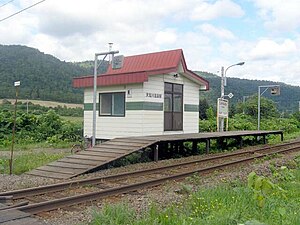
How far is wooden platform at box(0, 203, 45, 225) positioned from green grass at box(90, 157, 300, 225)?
0.79m

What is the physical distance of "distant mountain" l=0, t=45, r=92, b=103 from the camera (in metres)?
41.0

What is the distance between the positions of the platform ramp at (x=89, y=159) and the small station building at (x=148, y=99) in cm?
261

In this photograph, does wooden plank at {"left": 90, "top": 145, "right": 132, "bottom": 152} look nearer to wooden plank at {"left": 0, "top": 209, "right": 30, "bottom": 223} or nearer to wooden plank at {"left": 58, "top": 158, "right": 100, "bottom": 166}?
wooden plank at {"left": 58, "top": 158, "right": 100, "bottom": 166}

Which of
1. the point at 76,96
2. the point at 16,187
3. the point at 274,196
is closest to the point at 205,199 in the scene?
the point at 274,196

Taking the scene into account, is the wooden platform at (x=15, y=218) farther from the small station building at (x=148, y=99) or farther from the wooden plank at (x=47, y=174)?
the small station building at (x=148, y=99)

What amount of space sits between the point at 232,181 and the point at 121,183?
260 cm

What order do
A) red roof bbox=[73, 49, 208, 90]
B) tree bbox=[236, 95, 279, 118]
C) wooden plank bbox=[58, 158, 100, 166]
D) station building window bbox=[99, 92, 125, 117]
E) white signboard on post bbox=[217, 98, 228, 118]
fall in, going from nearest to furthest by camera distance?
wooden plank bbox=[58, 158, 100, 166]
red roof bbox=[73, 49, 208, 90]
station building window bbox=[99, 92, 125, 117]
white signboard on post bbox=[217, 98, 228, 118]
tree bbox=[236, 95, 279, 118]

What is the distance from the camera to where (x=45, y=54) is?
59.7 meters

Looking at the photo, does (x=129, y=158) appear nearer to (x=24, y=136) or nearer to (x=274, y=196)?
(x=274, y=196)

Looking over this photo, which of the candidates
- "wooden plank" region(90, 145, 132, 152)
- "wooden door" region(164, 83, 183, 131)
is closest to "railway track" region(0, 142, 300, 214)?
"wooden plank" region(90, 145, 132, 152)

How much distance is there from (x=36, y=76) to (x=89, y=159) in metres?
38.0

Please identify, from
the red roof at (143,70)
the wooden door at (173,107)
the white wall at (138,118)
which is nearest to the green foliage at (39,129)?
the white wall at (138,118)

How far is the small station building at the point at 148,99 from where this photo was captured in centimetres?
1445

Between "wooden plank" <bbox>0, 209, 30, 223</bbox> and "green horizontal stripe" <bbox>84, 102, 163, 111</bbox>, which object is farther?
"green horizontal stripe" <bbox>84, 102, 163, 111</bbox>
